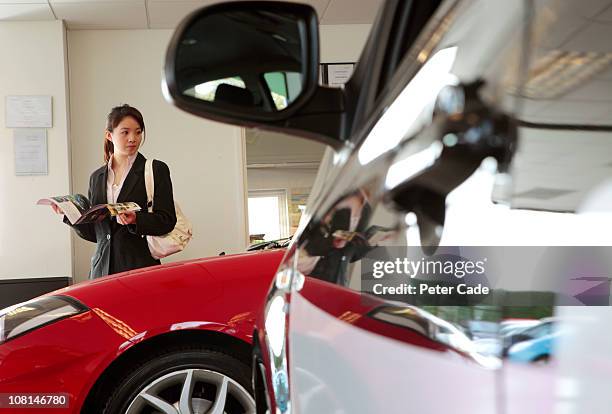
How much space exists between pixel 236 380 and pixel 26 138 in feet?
17.7

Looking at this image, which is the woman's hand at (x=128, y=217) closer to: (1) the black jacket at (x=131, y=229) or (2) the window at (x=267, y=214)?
(1) the black jacket at (x=131, y=229)

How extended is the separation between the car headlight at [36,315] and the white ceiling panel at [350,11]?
522 cm

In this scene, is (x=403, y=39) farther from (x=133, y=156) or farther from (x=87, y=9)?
(x=87, y=9)

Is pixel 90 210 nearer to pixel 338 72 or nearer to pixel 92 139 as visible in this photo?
pixel 92 139

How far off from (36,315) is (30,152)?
16.9 ft

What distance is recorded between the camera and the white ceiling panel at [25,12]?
703 centimetres

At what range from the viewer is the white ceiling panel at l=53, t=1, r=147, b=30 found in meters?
7.09

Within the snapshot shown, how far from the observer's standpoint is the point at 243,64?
1.00 meters

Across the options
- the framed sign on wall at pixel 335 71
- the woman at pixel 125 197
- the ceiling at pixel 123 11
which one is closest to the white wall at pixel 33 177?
the ceiling at pixel 123 11

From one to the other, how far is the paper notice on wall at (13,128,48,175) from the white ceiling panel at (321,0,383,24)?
256 centimetres

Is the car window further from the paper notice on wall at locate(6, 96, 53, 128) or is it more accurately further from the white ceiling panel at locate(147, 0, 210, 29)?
the paper notice on wall at locate(6, 96, 53, 128)

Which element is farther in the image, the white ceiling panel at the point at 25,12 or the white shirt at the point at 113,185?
the white ceiling panel at the point at 25,12

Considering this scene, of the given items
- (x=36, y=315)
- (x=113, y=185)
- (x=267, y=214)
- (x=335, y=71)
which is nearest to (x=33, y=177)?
(x=267, y=214)

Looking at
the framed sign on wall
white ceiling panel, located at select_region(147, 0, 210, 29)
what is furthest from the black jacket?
the framed sign on wall
